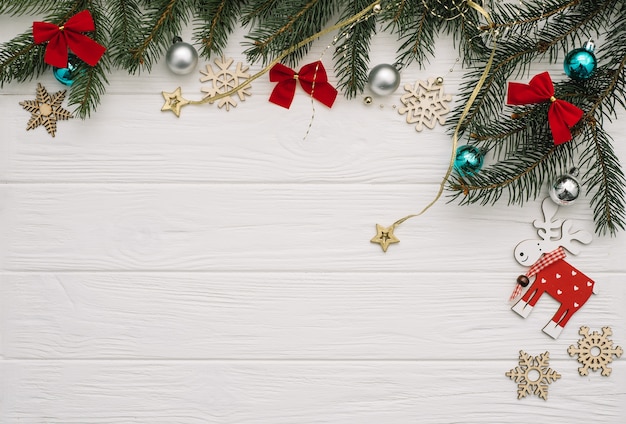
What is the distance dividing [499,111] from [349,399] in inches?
20.3

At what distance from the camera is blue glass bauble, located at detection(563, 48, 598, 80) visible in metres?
0.89

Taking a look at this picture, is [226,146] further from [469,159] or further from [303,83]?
[469,159]

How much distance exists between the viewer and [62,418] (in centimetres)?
99

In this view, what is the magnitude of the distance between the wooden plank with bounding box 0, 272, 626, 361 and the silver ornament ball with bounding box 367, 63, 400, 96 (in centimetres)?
A: 29

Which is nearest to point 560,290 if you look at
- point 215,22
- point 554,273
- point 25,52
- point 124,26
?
point 554,273

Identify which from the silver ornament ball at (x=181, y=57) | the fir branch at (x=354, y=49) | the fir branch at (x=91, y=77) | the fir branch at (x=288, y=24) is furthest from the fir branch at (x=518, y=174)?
the fir branch at (x=91, y=77)

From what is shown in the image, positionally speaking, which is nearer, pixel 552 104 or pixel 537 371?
pixel 552 104

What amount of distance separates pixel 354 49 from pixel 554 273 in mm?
474

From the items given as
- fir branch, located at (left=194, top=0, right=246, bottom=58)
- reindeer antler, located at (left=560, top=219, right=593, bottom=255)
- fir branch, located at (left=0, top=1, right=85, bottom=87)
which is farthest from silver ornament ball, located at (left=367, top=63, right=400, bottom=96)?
fir branch, located at (left=0, top=1, right=85, bottom=87)

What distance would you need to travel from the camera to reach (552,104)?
885mm

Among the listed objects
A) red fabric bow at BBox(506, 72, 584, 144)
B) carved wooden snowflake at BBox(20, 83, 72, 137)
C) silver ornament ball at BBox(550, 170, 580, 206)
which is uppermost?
red fabric bow at BBox(506, 72, 584, 144)

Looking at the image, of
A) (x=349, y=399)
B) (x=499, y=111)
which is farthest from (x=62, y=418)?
(x=499, y=111)

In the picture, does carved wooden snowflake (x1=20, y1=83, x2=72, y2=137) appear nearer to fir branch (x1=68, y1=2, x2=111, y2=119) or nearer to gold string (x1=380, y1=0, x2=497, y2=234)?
fir branch (x1=68, y1=2, x2=111, y2=119)

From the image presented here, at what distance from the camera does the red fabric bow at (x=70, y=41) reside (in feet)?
2.95
